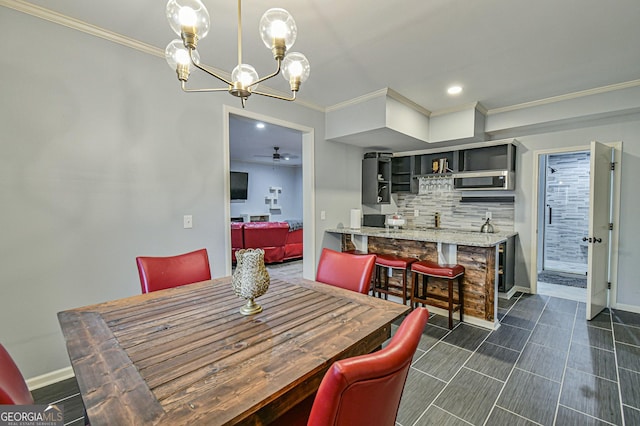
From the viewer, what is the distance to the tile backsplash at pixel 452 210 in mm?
4215

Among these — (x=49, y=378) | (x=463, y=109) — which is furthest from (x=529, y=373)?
(x=49, y=378)

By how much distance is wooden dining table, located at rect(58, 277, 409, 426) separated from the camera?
2.60 feet

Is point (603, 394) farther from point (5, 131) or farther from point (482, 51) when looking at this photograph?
point (5, 131)

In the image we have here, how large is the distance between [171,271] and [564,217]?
22.0ft

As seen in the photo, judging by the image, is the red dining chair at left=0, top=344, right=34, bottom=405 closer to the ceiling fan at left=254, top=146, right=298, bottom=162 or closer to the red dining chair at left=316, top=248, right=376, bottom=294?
the red dining chair at left=316, top=248, right=376, bottom=294

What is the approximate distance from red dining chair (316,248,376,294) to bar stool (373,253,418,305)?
54.6 inches

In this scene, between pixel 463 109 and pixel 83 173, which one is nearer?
pixel 83 173

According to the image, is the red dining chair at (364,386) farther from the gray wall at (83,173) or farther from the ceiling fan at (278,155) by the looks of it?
the ceiling fan at (278,155)

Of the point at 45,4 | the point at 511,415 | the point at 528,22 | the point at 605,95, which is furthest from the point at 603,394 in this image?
the point at 45,4

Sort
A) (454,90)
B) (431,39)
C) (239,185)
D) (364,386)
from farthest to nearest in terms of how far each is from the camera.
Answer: (239,185)
(454,90)
(431,39)
(364,386)

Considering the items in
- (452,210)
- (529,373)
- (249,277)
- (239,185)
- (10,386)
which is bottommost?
(529,373)

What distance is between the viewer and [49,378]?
204cm

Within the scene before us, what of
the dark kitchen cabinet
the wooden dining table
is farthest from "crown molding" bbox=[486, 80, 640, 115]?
the wooden dining table

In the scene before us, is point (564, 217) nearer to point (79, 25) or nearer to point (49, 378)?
point (79, 25)
